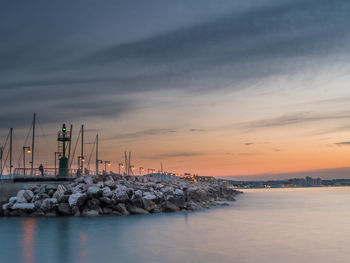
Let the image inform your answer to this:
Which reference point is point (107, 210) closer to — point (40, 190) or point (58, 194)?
point (58, 194)

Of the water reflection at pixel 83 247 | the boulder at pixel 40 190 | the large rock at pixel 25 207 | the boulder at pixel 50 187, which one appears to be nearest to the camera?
the water reflection at pixel 83 247

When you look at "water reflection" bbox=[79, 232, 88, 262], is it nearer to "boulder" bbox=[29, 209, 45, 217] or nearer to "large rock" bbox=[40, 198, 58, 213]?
"large rock" bbox=[40, 198, 58, 213]

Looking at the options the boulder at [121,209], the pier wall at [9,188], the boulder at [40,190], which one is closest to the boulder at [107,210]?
the boulder at [121,209]

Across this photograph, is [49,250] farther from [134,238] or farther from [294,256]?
[294,256]

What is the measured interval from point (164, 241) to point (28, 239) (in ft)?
20.9

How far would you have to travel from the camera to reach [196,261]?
14.0m

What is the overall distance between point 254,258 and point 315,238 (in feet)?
22.1

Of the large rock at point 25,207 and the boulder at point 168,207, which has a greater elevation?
the large rock at point 25,207

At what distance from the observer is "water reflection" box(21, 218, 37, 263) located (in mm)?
14763

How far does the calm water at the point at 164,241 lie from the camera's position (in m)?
14.9

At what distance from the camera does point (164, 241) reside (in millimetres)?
18703

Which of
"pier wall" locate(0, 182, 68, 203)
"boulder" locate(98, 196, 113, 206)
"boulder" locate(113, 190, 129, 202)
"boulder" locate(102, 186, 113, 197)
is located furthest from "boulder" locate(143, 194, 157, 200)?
"pier wall" locate(0, 182, 68, 203)

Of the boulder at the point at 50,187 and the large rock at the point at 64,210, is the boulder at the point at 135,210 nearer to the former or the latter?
the large rock at the point at 64,210

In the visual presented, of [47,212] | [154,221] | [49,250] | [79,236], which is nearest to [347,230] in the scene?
[154,221]
